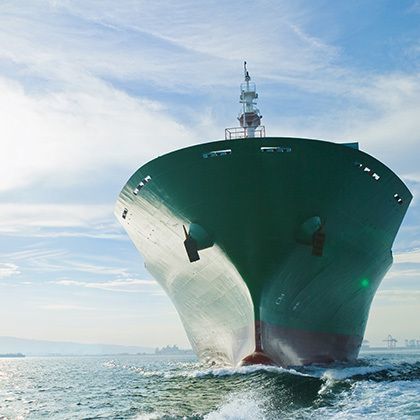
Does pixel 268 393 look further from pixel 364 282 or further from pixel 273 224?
pixel 364 282

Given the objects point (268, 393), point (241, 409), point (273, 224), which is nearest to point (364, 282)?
point (273, 224)

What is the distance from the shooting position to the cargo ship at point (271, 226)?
17.6 m

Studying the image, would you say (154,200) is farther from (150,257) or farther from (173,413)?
(173,413)

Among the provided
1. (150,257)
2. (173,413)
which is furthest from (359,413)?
(150,257)

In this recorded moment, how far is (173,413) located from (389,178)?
40.2 ft

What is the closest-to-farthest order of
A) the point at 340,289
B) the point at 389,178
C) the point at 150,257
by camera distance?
the point at 389,178 < the point at 340,289 < the point at 150,257

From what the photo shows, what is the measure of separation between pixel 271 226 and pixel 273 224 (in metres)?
0.10

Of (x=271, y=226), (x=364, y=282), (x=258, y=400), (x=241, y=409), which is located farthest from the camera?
(x=364, y=282)

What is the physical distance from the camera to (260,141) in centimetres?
1725

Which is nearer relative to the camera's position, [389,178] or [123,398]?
[123,398]

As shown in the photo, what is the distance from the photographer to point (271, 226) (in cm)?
1803

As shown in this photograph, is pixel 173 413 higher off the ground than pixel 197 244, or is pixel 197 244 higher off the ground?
pixel 197 244

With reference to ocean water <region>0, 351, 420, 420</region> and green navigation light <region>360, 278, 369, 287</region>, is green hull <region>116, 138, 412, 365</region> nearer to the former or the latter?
green navigation light <region>360, 278, 369, 287</region>

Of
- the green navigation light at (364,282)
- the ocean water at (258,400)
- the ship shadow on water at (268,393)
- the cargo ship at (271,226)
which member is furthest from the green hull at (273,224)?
the ocean water at (258,400)
